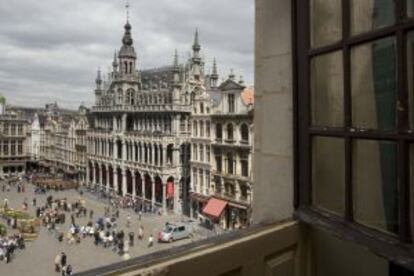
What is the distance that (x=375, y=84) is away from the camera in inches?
97.0

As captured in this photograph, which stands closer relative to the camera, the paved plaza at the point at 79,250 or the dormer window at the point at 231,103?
the paved plaza at the point at 79,250

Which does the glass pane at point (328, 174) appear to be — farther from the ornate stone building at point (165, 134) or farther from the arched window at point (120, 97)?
the arched window at point (120, 97)

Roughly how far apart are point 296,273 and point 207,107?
35.0 meters

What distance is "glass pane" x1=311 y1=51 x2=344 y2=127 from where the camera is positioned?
2.78m

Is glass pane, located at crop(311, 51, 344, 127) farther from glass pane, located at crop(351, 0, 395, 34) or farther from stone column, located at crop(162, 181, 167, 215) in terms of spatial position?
stone column, located at crop(162, 181, 167, 215)

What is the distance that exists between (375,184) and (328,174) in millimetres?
495

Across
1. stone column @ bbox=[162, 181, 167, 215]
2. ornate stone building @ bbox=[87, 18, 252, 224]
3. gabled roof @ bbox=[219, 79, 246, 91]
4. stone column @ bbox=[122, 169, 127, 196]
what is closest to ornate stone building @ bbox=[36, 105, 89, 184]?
ornate stone building @ bbox=[87, 18, 252, 224]

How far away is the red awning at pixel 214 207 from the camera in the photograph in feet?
114

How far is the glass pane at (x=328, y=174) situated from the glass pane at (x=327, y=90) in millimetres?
→ 136

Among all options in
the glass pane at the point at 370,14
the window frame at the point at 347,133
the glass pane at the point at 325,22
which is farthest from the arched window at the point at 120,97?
the glass pane at the point at 370,14

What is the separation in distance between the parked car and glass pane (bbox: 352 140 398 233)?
94.7 ft

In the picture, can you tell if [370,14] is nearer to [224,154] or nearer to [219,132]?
[224,154]

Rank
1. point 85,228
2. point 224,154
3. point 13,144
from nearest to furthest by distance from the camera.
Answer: point 85,228
point 224,154
point 13,144

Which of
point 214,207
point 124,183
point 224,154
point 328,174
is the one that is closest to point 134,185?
point 124,183
